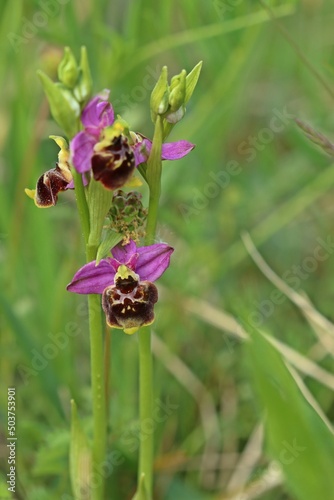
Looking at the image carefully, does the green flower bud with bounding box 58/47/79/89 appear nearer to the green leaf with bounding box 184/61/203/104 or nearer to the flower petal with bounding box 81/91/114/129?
the flower petal with bounding box 81/91/114/129


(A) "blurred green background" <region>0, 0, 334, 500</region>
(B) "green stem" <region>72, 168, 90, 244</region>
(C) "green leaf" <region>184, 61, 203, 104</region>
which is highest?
(A) "blurred green background" <region>0, 0, 334, 500</region>

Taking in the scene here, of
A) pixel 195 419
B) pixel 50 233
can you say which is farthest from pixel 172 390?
pixel 50 233

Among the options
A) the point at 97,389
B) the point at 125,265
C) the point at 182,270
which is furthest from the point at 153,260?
the point at 182,270

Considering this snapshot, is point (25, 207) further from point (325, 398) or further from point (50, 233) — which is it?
point (325, 398)

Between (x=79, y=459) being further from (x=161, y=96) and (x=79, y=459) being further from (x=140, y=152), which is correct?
(x=161, y=96)

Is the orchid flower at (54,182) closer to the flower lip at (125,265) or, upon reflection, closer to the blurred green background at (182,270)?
the flower lip at (125,265)

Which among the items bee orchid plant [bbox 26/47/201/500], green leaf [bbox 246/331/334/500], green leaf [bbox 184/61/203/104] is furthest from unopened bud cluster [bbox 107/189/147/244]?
green leaf [bbox 246/331/334/500]

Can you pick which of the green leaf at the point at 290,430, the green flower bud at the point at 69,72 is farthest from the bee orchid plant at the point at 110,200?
the green leaf at the point at 290,430

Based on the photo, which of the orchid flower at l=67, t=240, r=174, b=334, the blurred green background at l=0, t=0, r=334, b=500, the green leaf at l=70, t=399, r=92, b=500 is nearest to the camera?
the orchid flower at l=67, t=240, r=174, b=334
